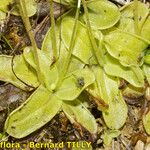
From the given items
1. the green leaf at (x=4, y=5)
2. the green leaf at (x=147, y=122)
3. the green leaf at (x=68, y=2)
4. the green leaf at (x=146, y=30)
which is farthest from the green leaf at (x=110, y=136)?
the green leaf at (x=4, y=5)

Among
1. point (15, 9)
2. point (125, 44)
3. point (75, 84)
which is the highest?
point (15, 9)

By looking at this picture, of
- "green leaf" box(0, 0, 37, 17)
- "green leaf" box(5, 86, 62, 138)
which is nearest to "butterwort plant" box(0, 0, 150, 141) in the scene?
"green leaf" box(5, 86, 62, 138)

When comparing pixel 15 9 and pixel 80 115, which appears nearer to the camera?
pixel 80 115

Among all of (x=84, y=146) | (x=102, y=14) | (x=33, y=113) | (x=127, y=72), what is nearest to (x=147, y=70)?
(x=127, y=72)

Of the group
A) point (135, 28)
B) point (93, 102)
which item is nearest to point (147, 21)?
point (135, 28)

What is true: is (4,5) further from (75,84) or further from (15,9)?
(75,84)

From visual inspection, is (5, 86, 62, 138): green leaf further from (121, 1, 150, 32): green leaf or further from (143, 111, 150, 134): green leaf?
(121, 1, 150, 32): green leaf

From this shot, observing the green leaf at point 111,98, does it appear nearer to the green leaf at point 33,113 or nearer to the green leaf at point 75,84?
the green leaf at point 75,84
